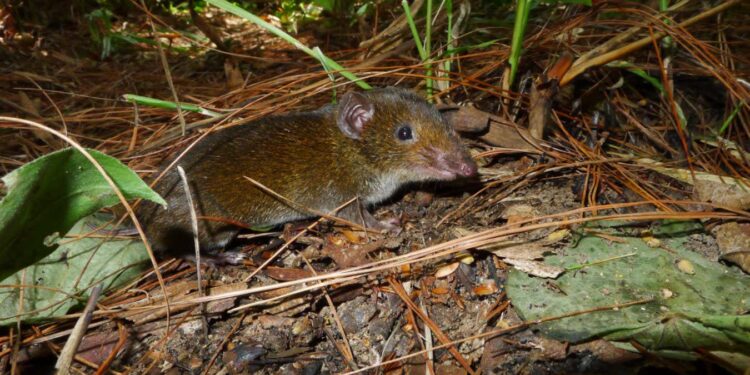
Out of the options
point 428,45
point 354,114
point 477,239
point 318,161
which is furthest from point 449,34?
point 477,239

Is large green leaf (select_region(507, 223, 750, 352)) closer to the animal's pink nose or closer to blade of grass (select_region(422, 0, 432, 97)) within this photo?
the animal's pink nose

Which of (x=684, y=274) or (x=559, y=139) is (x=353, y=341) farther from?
(x=559, y=139)

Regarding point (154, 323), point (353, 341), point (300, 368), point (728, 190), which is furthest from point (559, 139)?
point (154, 323)

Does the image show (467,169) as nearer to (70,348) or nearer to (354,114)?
(354,114)

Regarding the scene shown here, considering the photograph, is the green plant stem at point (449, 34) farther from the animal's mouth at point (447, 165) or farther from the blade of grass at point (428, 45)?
the animal's mouth at point (447, 165)

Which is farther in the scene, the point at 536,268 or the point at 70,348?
the point at 536,268

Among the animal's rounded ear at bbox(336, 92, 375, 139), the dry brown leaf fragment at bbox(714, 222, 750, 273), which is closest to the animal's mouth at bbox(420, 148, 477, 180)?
the animal's rounded ear at bbox(336, 92, 375, 139)

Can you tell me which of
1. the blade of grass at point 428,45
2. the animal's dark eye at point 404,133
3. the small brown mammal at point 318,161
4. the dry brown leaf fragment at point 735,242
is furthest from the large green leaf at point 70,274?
the dry brown leaf fragment at point 735,242
